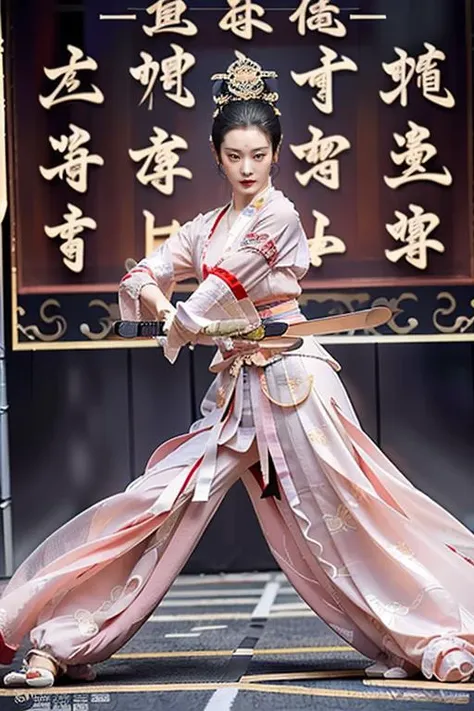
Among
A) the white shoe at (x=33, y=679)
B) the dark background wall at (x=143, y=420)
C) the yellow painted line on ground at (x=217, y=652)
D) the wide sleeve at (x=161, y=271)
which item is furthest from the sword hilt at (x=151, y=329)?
the dark background wall at (x=143, y=420)

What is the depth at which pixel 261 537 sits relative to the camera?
4.48 meters

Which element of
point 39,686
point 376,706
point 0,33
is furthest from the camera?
point 0,33

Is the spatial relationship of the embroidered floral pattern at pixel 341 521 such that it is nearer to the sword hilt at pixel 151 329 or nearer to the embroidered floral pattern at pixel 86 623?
the sword hilt at pixel 151 329

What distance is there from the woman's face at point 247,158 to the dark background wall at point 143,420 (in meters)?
1.70

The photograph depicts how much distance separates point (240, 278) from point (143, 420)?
1.88 metres

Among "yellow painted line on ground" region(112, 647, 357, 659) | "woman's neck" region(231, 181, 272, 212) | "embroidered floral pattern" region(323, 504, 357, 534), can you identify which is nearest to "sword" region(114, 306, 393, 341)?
"woman's neck" region(231, 181, 272, 212)

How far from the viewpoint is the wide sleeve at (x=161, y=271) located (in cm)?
280

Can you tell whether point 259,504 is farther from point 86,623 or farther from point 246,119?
point 246,119

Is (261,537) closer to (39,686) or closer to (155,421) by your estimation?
(155,421)

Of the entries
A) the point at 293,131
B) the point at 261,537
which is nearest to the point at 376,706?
the point at 261,537

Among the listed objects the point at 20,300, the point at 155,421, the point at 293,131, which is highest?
the point at 293,131

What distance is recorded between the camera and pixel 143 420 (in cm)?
446

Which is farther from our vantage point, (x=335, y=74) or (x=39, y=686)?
(x=335, y=74)

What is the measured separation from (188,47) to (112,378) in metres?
1.19
